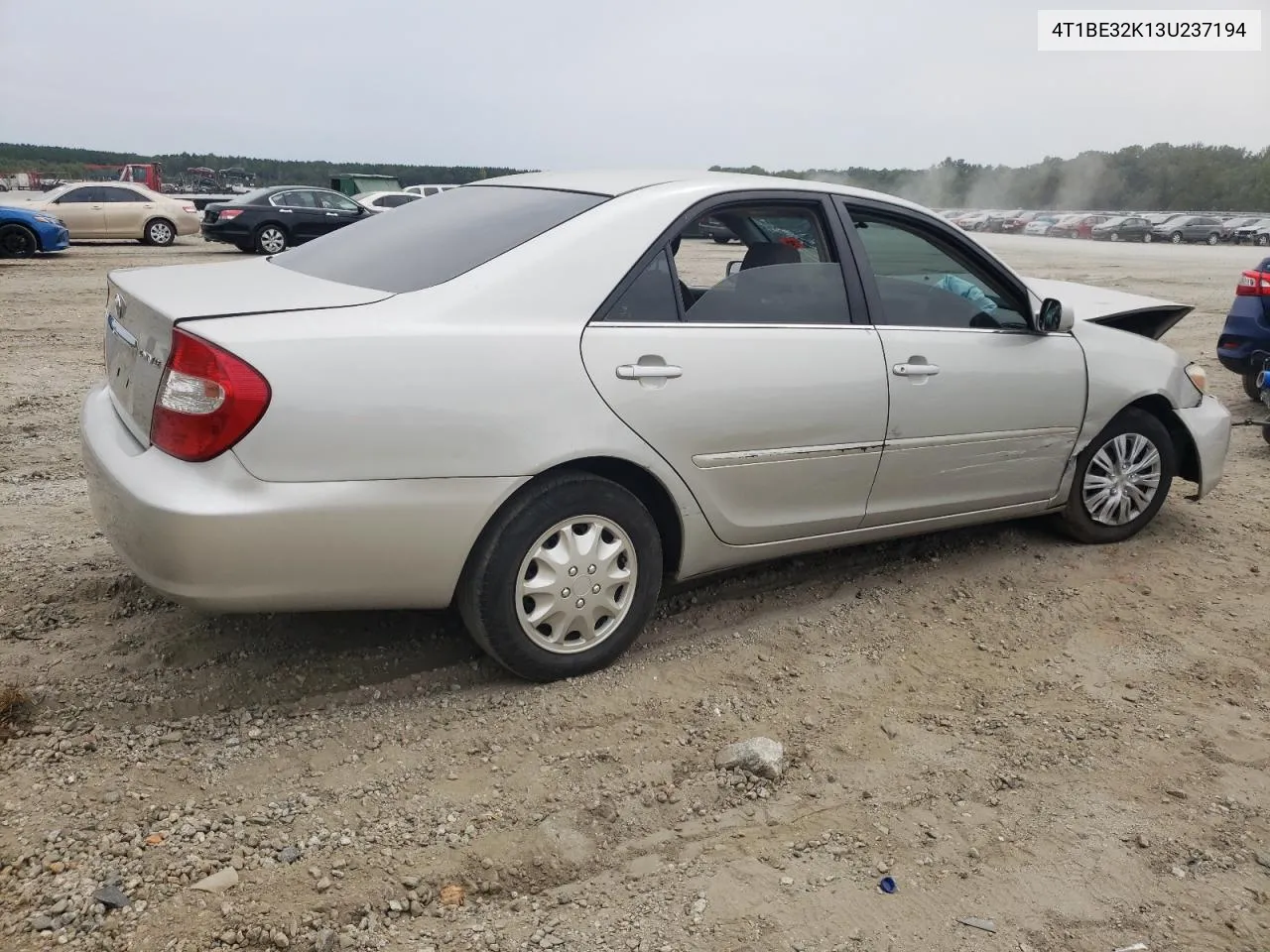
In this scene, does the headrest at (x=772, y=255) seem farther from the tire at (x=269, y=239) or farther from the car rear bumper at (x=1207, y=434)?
the tire at (x=269, y=239)

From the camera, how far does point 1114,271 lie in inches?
851

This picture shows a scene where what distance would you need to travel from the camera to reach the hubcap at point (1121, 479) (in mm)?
4566

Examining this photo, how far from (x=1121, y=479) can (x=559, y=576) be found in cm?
284

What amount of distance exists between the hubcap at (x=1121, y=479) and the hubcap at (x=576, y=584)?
2404 millimetres

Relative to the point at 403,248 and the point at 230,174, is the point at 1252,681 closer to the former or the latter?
the point at 403,248

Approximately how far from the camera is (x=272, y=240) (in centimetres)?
1939

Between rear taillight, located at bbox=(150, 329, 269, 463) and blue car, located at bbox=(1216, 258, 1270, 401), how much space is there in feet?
22.7

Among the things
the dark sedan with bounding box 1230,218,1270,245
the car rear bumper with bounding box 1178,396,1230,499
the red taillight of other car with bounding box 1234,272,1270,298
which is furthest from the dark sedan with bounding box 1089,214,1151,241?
the car rear bumper with bounding box 1178,396,1230,499

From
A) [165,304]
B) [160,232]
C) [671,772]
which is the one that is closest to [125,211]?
[160,232]

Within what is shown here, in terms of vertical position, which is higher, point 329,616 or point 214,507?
point 214,507

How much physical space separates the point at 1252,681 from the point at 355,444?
9.93 ft

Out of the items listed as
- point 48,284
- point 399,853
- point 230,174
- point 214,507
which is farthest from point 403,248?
point 230,174

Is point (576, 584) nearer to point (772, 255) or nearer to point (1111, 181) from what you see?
point (772, 255)

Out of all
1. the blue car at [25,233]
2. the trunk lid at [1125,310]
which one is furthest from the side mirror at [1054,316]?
the blue car at [25,233]
